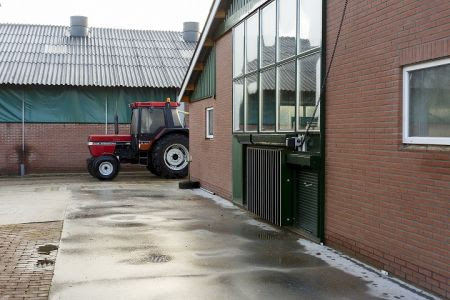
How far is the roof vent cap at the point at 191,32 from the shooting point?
28938mm

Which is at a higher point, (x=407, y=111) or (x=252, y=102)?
(x=252, y=102)

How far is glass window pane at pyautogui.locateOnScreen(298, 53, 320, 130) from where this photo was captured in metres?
8.19

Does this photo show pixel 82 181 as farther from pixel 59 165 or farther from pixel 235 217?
pixel 235 217

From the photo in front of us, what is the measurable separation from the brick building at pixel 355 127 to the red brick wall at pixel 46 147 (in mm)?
12591

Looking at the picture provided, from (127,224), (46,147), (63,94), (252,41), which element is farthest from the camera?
(63,94)

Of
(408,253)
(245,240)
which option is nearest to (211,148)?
(245,240)

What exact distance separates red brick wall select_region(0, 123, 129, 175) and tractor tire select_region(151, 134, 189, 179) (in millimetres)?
4892

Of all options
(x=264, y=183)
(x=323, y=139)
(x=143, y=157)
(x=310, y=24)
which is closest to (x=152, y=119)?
(x=143, y=157)

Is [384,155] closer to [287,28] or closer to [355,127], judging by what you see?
[355,127]

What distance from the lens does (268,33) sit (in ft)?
34.0

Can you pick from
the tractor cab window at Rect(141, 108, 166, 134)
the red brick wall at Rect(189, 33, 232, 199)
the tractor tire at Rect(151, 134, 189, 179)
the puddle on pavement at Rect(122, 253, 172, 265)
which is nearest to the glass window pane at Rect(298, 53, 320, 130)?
the puddle on pavement at Rect(122, 253, 172, 265)

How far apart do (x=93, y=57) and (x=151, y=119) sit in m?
7.25

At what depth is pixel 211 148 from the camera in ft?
48.8

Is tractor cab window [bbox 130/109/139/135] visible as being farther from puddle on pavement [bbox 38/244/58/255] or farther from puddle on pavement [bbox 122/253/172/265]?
puddle on pavement [bbox 122/253/172/265]
